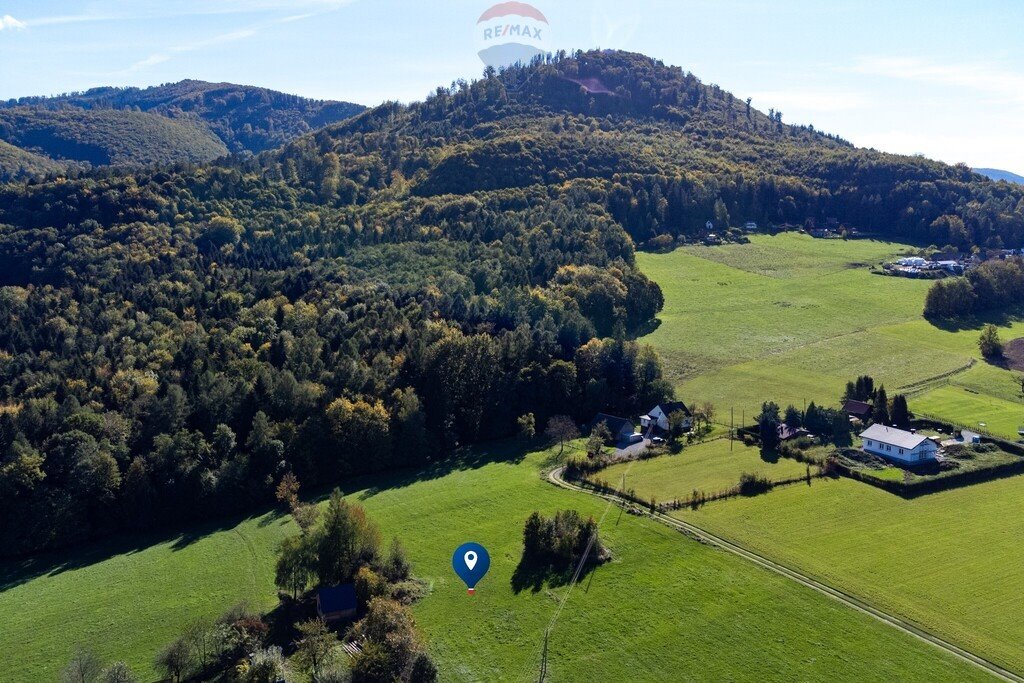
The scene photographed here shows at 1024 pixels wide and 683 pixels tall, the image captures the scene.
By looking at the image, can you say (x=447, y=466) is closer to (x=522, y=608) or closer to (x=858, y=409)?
(x=522, y=608)

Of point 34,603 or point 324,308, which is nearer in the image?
point 34,603

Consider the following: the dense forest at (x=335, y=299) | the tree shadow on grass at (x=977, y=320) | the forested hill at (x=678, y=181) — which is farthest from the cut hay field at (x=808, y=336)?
the forested hill at (x=678, y=181)

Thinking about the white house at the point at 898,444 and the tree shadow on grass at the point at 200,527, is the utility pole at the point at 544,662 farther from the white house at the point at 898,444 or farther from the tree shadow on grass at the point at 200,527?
the white house at the point at 898,444

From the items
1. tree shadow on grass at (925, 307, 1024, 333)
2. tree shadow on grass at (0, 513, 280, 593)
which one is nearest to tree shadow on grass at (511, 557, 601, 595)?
tree shadow on grass at (0, 513, 280, 593)

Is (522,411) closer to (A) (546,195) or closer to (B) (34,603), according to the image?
(B) (34,603)

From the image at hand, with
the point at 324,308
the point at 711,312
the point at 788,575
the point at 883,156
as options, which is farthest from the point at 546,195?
the point at 788,575

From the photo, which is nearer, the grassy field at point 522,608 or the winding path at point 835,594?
the winding path at point 835,594
